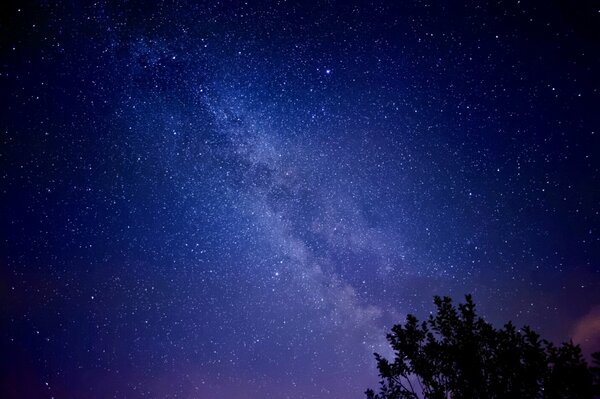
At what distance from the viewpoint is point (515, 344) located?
4.36m

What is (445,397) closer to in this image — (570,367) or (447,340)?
(447,340)

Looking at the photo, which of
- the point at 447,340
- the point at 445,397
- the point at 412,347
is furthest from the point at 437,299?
the point at 445,397

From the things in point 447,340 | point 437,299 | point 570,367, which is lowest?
point 570,367

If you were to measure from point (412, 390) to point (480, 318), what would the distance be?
2.01 metres

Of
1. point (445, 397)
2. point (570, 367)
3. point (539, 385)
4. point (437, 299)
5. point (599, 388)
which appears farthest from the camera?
point (437, 299)

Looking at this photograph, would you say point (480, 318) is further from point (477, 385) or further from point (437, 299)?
point (477, 385)

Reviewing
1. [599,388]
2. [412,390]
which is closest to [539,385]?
[599,388]

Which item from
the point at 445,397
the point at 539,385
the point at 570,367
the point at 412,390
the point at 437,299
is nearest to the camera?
the point at 570,367

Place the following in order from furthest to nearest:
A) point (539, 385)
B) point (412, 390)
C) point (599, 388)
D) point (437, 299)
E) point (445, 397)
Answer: point (412, 390) < point (437, 299) < point (445, 397) < point (539, 385) < point (599, 388)

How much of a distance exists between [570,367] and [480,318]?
1416mm

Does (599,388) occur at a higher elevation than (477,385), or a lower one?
lower

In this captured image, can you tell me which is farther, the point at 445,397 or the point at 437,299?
the point at 437,299

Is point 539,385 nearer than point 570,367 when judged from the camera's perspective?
No

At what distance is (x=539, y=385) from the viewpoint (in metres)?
3.97
